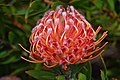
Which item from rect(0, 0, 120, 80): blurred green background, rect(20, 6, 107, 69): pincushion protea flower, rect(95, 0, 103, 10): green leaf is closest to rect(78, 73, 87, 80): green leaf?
rect(20, 6, 107, 69): pincushion protea flower

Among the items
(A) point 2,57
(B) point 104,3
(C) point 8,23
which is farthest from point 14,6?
(B) point 104,3

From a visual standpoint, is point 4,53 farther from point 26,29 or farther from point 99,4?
point 99,4

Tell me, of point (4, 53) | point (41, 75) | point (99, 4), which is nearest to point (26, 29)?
point (4, 53)

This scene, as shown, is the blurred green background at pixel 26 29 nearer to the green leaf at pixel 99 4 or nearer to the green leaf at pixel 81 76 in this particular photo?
the green leaf at pixel 99 4

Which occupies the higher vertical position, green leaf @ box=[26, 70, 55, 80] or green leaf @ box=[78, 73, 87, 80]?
green leaf @ box=[78, 73, 87, 80]

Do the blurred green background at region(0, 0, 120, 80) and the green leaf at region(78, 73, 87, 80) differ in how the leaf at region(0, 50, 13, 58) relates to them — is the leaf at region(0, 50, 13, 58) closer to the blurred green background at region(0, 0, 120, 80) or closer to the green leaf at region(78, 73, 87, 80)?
the blurred green background at region(0, 0, 120, 80)

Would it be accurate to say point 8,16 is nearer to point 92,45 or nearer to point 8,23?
point 8,23
